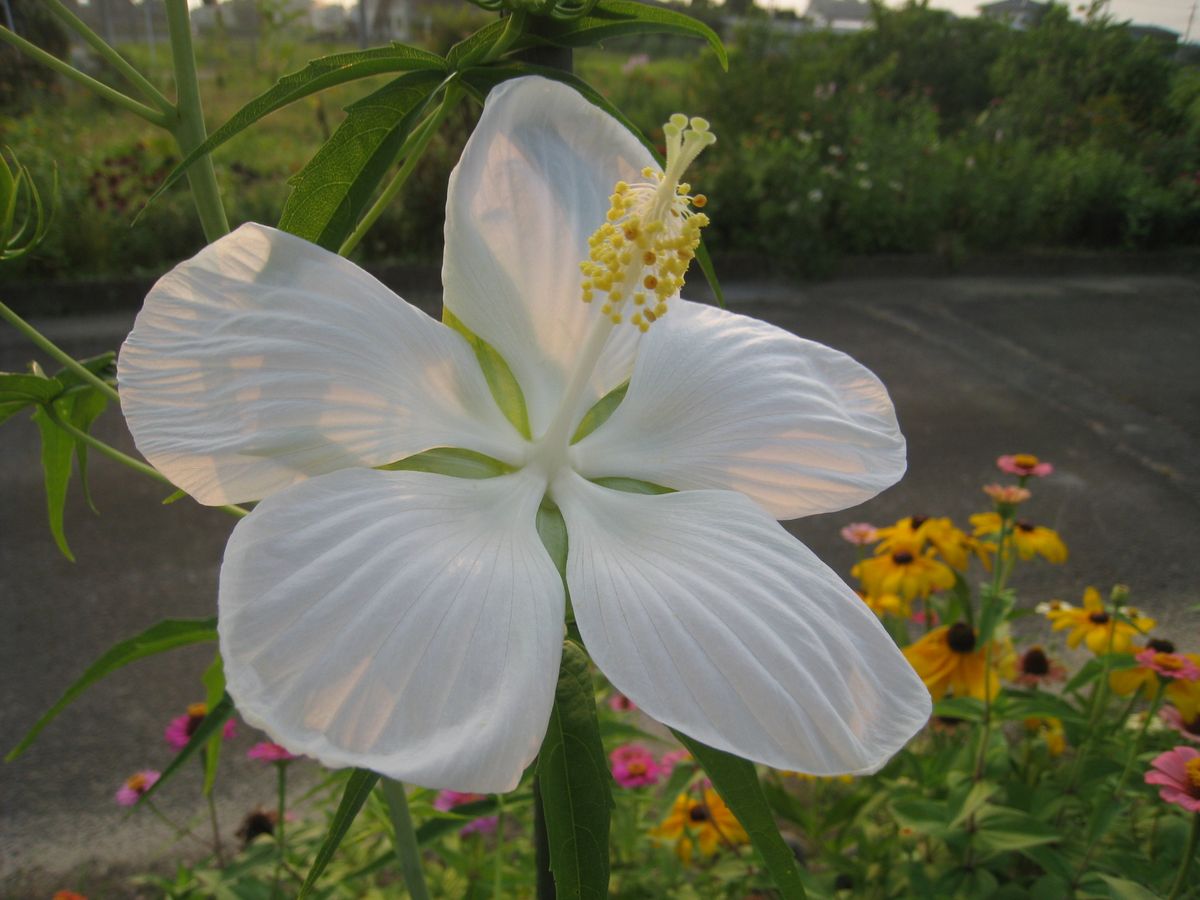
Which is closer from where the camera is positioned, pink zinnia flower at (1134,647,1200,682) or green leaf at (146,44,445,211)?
green leaf at (146,44,445,211)

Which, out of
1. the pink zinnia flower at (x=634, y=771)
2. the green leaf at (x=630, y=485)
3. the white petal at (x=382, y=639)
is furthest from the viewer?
the pink zinnia flower at (x=634, y=771)

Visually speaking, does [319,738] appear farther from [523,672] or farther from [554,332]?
[554,332]

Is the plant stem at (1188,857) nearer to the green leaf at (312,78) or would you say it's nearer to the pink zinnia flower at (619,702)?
the pink zinnia flower at (619,702)

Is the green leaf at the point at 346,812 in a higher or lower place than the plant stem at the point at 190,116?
lower

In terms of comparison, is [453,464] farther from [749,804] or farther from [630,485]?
[749,804]

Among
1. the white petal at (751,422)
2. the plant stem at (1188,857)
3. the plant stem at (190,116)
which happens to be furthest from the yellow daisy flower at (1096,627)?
the plant stem at (190,116)

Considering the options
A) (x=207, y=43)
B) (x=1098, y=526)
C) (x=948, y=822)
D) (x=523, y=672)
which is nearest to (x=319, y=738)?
(x=523, y=672)

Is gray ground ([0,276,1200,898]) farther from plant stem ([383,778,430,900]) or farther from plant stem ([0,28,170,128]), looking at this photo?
plant stem ([0,28,170,128])

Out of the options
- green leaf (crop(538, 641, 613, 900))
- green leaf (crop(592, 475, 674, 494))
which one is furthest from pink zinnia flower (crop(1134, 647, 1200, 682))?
green leaf (crop(538, 641, 613, 900))
